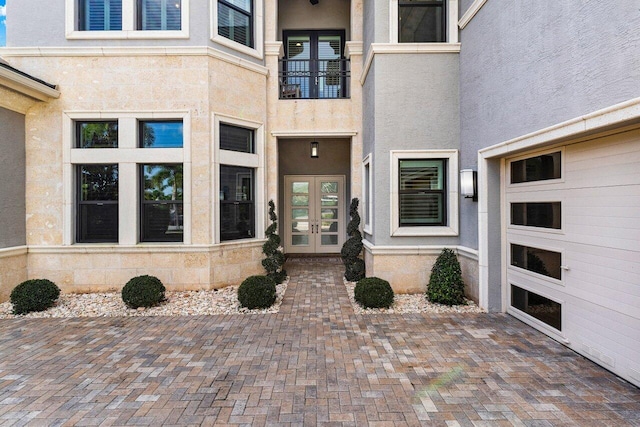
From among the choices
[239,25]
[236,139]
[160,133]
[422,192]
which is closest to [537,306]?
[422,192]

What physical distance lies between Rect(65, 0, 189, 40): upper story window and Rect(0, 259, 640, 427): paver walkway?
5.68 meters

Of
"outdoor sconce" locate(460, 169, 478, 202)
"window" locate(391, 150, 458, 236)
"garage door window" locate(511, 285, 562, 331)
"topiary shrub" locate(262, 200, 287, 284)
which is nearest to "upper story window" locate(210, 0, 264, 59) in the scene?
"topiary shrub" locate(262, 200, 287, 284)

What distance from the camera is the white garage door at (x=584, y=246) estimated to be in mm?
3287

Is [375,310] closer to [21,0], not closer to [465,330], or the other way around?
[465,330]

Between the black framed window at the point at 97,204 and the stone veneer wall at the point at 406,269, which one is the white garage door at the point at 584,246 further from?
the black framed window at the point at 97,204

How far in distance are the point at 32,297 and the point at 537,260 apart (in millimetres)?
8228

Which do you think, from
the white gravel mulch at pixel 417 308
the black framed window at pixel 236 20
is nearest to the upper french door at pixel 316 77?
the black framed window at pixel 236 20

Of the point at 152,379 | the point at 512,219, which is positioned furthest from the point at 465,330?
the point at 152,379

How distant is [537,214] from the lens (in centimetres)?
459

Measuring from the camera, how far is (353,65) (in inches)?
319

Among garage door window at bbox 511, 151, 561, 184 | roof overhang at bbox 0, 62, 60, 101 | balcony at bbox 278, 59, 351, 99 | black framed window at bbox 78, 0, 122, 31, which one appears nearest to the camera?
garage door window at bbox 511, 151, 561, 184

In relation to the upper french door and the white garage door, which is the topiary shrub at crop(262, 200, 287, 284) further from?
Result: the white garage door

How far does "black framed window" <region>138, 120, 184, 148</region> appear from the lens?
22.1 feet

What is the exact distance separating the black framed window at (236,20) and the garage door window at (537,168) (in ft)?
21.0
